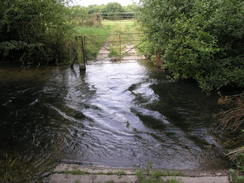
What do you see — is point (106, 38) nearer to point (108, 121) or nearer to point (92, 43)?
point (92, 43)

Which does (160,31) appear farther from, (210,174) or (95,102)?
(210,174)

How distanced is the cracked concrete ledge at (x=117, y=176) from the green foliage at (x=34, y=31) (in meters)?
8.68

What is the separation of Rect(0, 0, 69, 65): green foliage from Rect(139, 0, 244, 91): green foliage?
20.6 ft

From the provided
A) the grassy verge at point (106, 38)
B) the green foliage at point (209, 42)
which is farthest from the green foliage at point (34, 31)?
the green foliage at point (209, 42)

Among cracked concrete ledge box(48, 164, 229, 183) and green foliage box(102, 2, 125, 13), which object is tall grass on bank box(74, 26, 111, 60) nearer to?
cracked concrete ledge box(48, 164, 229, 183)

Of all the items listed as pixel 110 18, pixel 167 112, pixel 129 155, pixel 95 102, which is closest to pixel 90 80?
pixel 95 102

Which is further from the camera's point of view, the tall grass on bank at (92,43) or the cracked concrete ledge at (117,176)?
the tall grass on bank at (92,43)

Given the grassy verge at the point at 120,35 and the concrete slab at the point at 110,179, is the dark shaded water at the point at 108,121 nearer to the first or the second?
the concrete slab at the point at 110,179

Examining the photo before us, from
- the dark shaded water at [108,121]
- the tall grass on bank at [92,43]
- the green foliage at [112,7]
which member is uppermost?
the green foliage at [112,7]

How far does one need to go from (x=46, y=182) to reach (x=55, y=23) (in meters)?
10.3

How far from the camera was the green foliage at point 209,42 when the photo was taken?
26.4 ft

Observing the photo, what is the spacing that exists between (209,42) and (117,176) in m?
6.17

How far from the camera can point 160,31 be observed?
32.0ft

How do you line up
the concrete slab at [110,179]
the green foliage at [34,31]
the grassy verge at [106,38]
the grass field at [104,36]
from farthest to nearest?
the grass field at [104,36]
the grassy verge at [106,38]
the green foliage at [34,31]
the concrete slab at [110,179]
